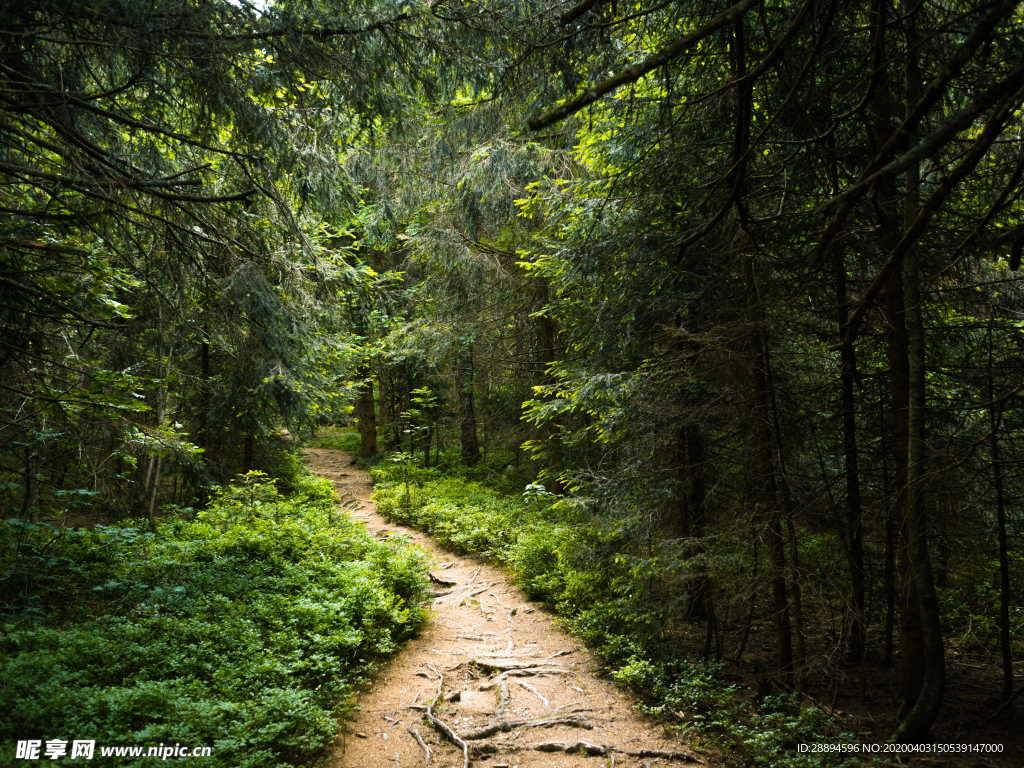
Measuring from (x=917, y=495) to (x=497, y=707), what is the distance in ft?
14.0

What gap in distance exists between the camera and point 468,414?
1789 cm

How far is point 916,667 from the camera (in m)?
4.28

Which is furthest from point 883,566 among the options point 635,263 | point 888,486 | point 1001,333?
point 635,263

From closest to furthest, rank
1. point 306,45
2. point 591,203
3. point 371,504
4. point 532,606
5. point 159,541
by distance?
point 306,45 < point 591,203 < point 159,541 < point 532,606 < point 371,504

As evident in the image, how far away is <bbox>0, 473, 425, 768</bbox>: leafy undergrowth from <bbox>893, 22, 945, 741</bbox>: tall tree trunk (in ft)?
14.9

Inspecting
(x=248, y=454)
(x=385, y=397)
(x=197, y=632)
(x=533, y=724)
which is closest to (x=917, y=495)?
(x=533, y=724)

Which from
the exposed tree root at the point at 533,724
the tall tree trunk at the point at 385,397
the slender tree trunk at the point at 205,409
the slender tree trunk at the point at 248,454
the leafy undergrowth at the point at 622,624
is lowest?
the exposed tree root at the point at 533,724

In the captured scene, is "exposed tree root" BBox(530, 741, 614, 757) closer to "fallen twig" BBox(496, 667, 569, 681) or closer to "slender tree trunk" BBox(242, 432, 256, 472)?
"fallen twig" BBox(496, 667, 569, 681)

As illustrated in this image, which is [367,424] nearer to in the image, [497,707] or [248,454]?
[248,454]

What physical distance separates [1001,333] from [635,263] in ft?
11.1

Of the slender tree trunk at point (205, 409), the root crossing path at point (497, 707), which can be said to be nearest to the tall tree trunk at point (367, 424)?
the slender tree trunk at point (205, 409)

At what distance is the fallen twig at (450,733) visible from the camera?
4.39 metres

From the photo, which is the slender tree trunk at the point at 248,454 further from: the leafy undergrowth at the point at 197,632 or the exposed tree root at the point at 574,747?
the exposed tree root at the point at 574,747

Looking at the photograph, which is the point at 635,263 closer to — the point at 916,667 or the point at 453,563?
the point at 916,667
